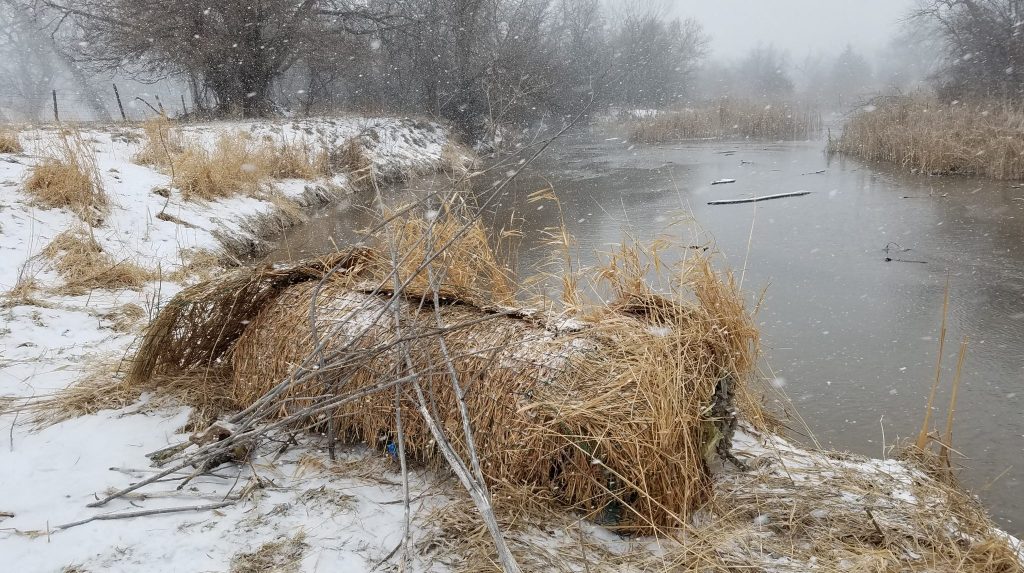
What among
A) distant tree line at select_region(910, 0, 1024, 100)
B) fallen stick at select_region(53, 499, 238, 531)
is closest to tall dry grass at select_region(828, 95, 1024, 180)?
distant tree line at select_region(910, 0, 1024, 100)

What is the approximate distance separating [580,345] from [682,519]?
0.68 metres

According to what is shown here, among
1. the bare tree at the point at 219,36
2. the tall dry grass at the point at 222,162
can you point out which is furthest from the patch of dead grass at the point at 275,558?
the bare tree at the point at 219,36

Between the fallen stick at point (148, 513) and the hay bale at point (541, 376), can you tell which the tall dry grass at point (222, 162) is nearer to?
the hay bale at point (541, 376)

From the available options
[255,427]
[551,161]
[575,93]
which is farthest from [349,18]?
[255,427]

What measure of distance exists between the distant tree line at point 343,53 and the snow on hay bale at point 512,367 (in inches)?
263

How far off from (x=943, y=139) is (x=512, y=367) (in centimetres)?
1257

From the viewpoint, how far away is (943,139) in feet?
37.9

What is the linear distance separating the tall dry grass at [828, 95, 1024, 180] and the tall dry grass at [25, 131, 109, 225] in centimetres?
1321

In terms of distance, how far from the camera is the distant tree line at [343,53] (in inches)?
623

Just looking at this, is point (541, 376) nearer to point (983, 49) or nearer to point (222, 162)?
point (222, 162)

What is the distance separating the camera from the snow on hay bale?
213 cm

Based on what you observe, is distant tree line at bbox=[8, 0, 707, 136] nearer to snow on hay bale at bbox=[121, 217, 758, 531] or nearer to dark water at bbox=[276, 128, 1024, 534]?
dark water at bbox=[276, 128, 1024, 534]

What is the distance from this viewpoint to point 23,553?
1902 millimetres

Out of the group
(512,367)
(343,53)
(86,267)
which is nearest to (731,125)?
(343,53)
